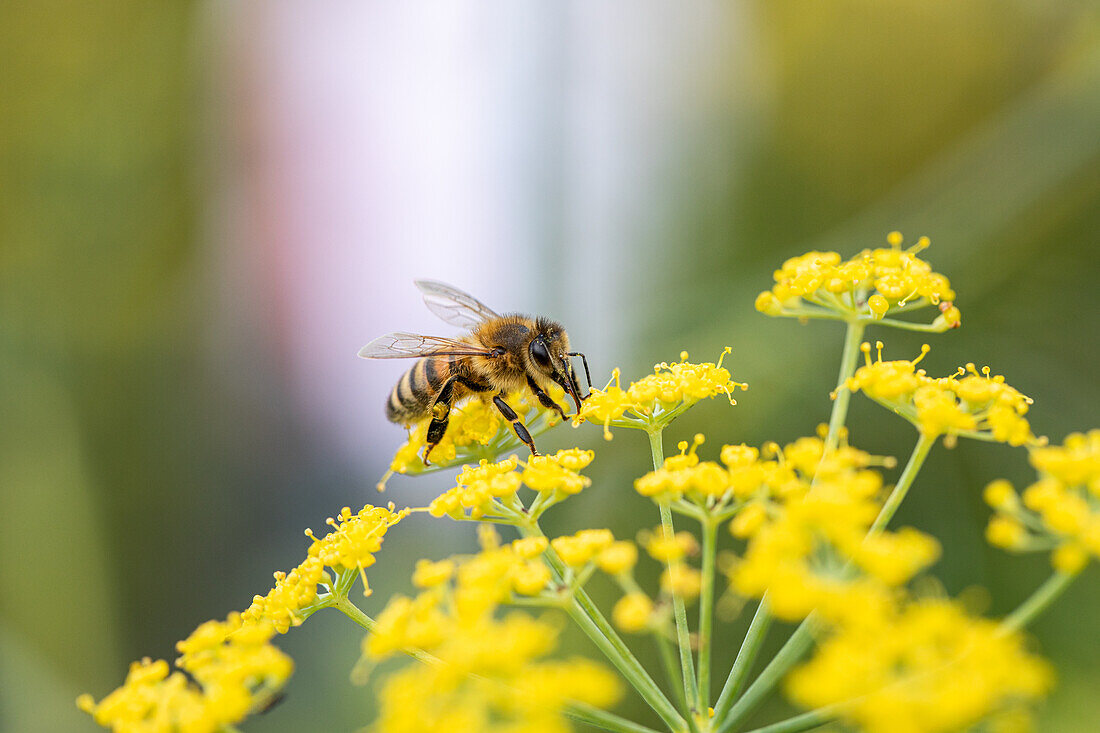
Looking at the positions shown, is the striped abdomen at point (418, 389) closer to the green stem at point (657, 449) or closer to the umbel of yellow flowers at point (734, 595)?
the umbel of yellow flowers at point (734, 595)

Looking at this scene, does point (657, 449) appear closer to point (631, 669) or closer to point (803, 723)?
point (631, 669)

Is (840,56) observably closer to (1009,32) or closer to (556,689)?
(1009,32)

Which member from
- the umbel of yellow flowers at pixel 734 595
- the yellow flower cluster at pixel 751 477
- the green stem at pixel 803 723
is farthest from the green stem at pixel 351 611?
the green stem at pixel 803 723

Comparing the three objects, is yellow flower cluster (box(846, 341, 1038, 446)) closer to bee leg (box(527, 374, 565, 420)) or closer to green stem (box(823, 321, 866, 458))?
green stem (box(823, 321, 866, 458))

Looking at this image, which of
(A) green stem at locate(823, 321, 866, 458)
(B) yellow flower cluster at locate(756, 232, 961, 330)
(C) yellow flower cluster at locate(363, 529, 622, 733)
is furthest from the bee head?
(C) yellow flower cluster at locate(363, 529, 622, 733)

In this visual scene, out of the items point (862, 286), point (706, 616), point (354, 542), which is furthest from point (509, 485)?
point (862, 286)

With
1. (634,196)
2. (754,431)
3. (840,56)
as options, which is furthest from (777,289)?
(840,56)
